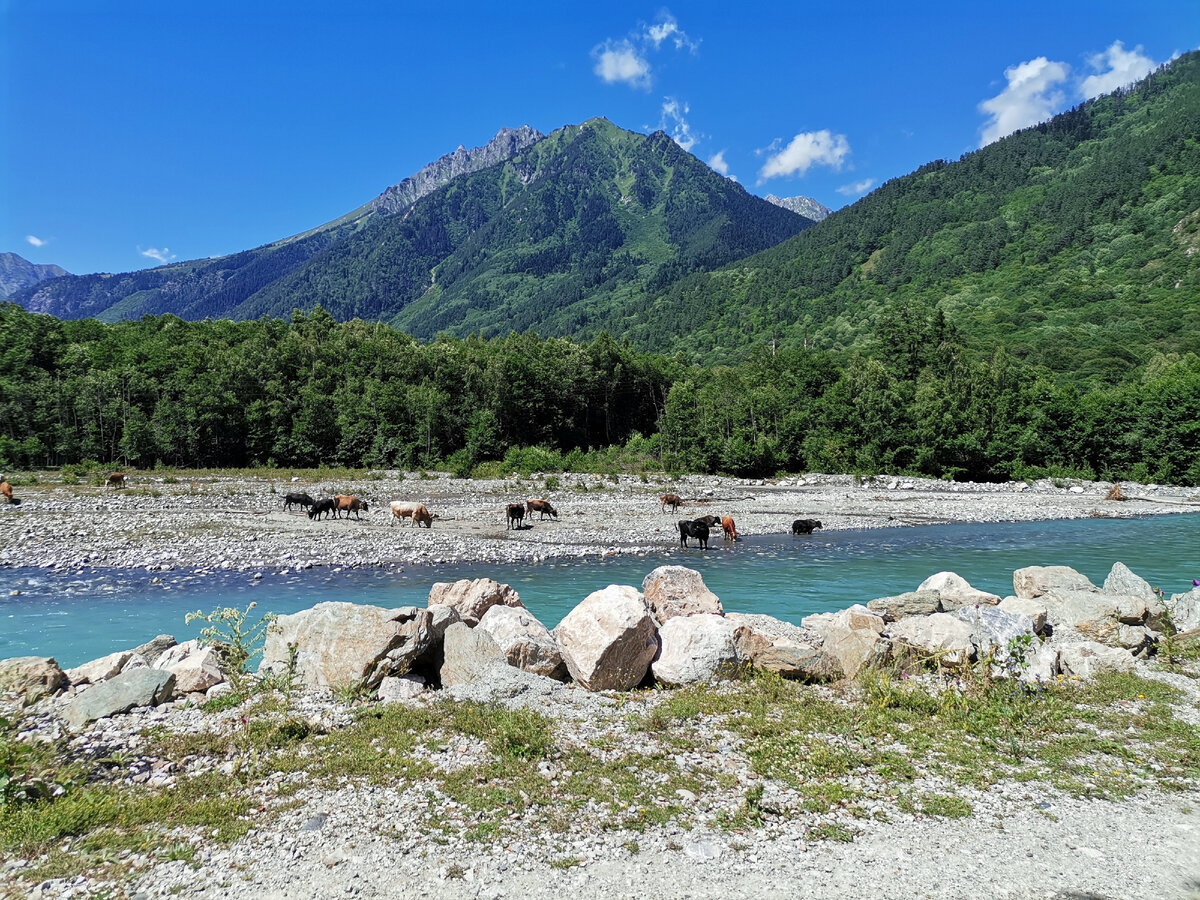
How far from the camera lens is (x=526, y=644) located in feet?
29.6

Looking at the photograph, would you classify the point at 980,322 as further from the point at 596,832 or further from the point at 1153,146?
the point at 596,832

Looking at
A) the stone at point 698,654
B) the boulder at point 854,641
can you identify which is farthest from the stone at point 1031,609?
the stone at point 698,654

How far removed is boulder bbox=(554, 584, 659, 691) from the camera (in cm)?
877

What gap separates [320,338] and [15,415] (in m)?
29.1

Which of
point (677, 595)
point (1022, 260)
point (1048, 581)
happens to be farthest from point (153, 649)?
point (1022, 260)

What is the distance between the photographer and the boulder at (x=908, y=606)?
39.9 feet

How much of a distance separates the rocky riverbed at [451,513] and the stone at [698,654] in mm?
12907

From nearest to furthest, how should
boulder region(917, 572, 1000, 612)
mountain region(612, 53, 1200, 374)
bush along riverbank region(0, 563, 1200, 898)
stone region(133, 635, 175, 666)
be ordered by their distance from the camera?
bush along riverbank region(0, 563, 1200, 898) < stone region(133, 635, 175, 666) < boulder region(917, 572, 1000, 612) < mountain region(612, 53, 1200, 374)

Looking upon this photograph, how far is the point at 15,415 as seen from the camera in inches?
2064

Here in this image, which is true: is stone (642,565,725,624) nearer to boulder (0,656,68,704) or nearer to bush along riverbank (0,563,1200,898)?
bush along riverbank (0,563,1200,898)

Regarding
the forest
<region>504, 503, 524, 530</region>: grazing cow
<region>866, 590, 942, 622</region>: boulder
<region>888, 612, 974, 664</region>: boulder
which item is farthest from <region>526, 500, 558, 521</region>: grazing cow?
<region>888, 612, 974, 664</region>: boulder

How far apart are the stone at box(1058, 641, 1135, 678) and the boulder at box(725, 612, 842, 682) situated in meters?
3.58

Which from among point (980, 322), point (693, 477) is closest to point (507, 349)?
point (693, 477)

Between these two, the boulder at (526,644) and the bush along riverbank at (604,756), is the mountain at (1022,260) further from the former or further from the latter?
the boulder at (526,644)
